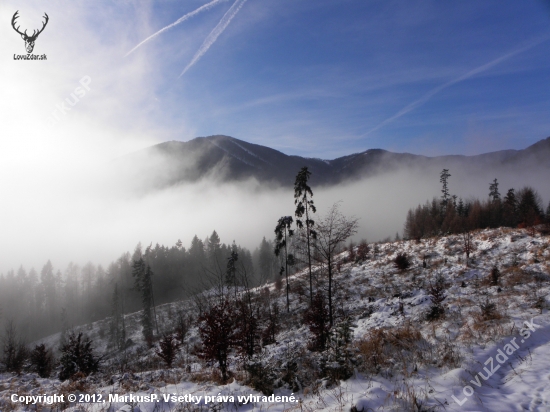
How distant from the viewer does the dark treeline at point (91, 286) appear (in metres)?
77.0

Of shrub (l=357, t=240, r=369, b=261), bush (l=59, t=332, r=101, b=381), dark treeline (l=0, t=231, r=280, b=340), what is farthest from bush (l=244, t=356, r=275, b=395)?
dark treeline (l=0, t=231, r=280, b=340)

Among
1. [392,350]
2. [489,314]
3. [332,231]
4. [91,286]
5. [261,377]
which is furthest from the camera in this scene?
[91,286]

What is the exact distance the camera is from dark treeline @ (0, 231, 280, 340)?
7700cm

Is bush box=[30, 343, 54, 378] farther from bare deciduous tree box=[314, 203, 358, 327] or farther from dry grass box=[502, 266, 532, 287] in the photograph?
dry grass box=[502, 266, 532, 287]

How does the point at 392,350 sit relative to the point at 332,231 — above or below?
below

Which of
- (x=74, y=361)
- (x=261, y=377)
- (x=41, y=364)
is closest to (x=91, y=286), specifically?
(x=41, y=364)

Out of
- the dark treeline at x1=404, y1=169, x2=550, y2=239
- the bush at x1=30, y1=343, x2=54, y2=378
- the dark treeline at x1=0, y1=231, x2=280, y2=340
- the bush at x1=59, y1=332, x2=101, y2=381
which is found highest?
the dark treeline at x1=404, y1=169, x2=550, y2=239

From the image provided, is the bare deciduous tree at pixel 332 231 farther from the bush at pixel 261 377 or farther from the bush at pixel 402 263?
the bush at pixel 402 263

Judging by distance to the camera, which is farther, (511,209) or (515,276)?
(511,209)

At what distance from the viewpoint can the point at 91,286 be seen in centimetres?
9038

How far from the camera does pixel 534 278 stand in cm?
1533

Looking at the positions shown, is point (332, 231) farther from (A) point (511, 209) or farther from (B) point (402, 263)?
(A) point (511, 209)

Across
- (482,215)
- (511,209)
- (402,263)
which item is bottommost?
(402,263)

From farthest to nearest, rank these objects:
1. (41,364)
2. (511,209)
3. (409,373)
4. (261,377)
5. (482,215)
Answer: (482,215) < (511,209) < (41,364) < (261,377) < (409,373)
